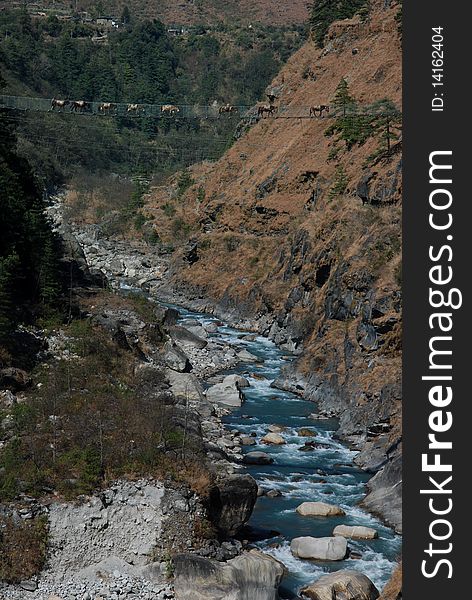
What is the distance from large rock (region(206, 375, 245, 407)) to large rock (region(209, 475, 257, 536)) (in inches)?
519

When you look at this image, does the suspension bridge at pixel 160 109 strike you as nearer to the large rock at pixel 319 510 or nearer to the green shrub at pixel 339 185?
the green shrub at pixel 339 185

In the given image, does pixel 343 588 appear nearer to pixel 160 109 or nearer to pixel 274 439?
pixel 274 439

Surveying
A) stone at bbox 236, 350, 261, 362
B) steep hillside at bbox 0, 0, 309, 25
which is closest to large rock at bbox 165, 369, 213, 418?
stone at bbox 236, 350, 261, 362

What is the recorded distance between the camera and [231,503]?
24.1 meters

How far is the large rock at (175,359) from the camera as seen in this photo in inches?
1640

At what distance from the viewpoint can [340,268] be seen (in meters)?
43.1

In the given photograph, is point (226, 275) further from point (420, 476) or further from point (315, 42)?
point (420, 476)

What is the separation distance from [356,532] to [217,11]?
18535 centimetres

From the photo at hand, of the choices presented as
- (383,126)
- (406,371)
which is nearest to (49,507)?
(406,371)

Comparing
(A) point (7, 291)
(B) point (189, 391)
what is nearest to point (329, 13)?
(B) point (189, 391)

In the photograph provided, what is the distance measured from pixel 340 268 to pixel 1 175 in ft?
52.5

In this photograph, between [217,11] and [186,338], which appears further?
[217,11]

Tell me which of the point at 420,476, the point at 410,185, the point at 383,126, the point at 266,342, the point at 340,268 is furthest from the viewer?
the point at 383,126

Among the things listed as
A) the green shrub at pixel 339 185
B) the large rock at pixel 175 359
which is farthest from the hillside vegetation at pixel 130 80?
the large rock at pixel 175 359
